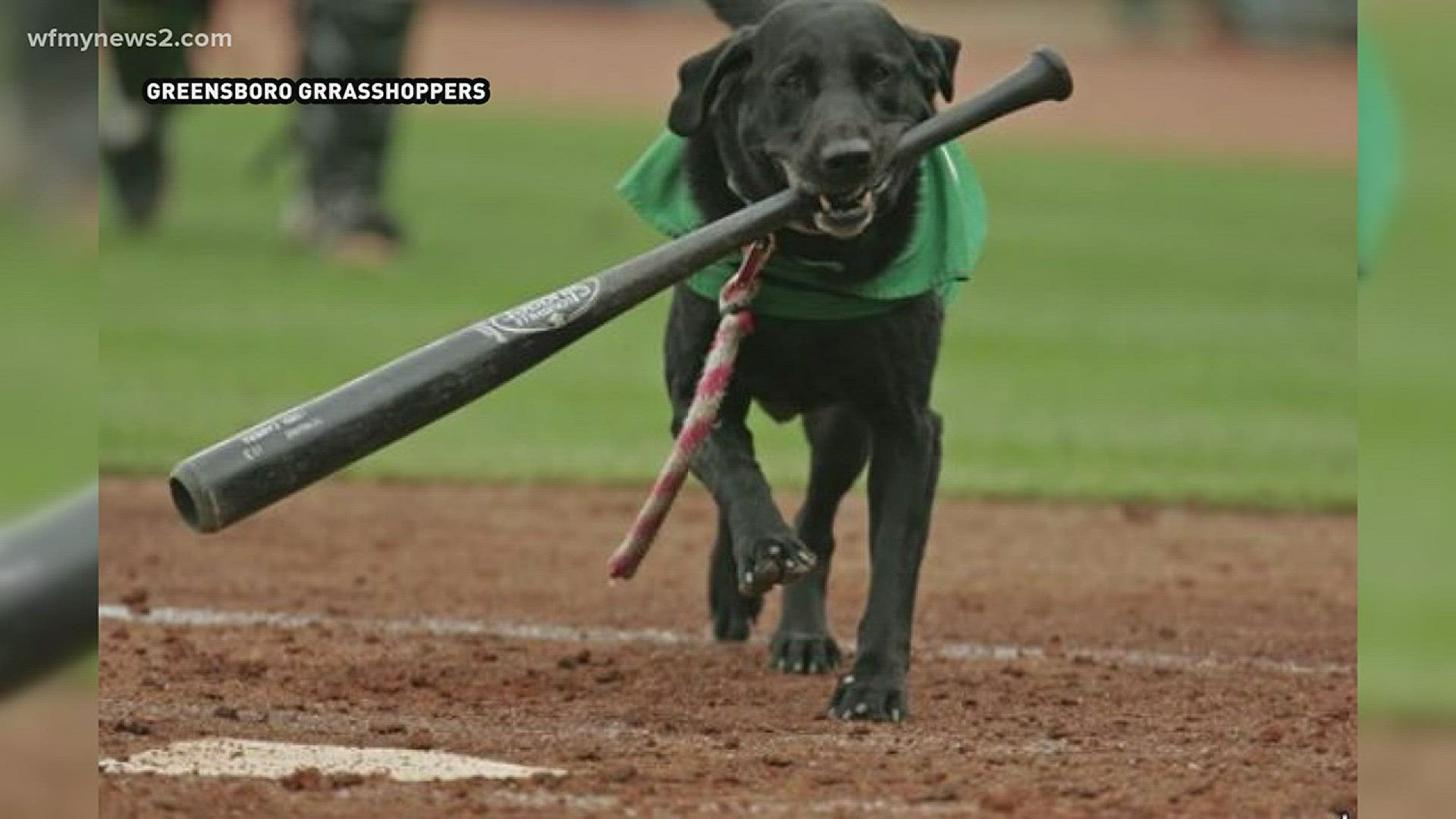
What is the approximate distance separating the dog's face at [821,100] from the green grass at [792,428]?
438cm

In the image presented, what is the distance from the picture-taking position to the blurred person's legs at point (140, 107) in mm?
14555

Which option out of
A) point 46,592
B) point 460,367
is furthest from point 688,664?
point 46,592

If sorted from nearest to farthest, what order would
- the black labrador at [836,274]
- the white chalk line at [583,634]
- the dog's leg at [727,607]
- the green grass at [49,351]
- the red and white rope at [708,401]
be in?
the green grass at [49,351] → the black labrador at [836,274] → the red and white rope at [708,401] → the white chalk line at [583,634] → the dog's leg at [727,607]

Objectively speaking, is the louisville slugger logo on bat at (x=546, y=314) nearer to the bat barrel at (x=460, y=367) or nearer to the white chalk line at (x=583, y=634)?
the bat barrel at (x=460, y=367)

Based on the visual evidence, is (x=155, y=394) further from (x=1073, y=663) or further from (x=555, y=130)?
(x=555, y=130)

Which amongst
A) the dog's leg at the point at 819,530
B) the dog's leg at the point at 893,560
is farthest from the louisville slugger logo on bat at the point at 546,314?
the dog's leg at the point at 819,530

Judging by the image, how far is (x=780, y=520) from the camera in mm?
5281

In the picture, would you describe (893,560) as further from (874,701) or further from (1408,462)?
(1408,462)

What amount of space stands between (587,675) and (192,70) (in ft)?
34.3

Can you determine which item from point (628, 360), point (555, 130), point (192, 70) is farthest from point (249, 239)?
point (555, 130)

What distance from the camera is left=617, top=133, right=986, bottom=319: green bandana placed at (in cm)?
557

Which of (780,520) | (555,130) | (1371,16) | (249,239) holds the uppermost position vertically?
(555,130)

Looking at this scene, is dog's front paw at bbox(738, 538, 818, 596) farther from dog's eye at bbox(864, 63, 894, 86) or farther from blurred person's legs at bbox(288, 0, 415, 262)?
blurred person's legs at bbox(288, 0, 415, 262)

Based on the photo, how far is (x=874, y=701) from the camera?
5.36m
